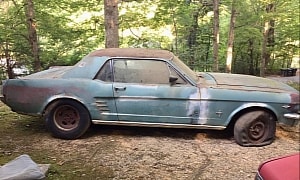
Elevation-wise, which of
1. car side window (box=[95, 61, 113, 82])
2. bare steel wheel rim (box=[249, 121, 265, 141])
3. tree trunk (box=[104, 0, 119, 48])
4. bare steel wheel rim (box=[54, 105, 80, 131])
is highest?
tree trunk (box=[104, 0, 119, 48])

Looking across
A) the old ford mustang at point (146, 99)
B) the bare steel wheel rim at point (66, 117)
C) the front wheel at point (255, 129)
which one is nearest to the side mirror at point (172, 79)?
the old ford mustang at point (146, 99)

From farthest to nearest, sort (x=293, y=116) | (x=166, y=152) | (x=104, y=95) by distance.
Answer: (x=104, y=95) → (x=293, y=116) → (x=166, y=152)

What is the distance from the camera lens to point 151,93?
445 centimetres

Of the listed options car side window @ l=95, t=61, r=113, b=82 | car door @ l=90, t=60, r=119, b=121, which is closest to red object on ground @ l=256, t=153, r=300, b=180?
car door @ l=90, t=60, r=119, b=121

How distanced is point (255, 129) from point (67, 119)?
107 inches

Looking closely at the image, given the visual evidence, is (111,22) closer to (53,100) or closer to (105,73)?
(105,73)

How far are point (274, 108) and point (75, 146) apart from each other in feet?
9.17

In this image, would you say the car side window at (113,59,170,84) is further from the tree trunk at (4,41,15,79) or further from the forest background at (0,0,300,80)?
the tree trunk at (4,41,15,79)

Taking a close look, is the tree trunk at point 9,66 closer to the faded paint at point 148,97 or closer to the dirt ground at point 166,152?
the faded paint at point 148,97

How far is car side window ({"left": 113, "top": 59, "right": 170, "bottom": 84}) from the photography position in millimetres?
4520

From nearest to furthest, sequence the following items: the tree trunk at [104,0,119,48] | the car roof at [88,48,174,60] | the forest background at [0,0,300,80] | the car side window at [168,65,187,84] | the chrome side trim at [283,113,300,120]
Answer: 1. the chrome side trim at [283,113,300,120]
2. the car side window at [168,65,187,84]
3. the car roof at [88,48,174,60]
4. the tree trunk at [104,0,119,48]
5. the forest background at [0,0,300,80]

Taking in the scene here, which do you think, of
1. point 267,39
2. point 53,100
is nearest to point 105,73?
point 53,100

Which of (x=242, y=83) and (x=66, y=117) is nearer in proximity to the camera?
(x=66, y=117)

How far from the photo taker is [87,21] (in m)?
11.5
